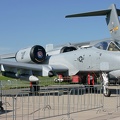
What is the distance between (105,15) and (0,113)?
86.4 ft

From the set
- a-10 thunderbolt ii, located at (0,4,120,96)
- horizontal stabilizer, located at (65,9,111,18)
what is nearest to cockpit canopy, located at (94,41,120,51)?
a-10 thunderbolt ii, located at (0,4,120,96)

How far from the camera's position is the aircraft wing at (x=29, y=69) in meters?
15.7

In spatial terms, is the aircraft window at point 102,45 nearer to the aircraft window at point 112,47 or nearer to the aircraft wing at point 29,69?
the aircraft window at point 112,47

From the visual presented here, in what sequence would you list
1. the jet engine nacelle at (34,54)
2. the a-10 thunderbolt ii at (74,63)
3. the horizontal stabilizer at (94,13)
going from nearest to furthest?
the a-10 thunderbolt ii at (74,63) < the jet engine nacelle at (34,54) < the horizontal stabilizer at (94,13)

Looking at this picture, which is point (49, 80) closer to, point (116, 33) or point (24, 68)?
point (116, 33)

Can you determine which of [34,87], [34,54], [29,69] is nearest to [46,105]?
[29,69]

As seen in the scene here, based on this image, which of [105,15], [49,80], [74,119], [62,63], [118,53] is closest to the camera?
[74,119]

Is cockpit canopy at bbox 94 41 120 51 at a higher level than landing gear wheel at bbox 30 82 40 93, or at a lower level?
higher

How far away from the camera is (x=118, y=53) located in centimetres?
1427

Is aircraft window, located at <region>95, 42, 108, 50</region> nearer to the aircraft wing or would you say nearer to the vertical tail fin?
the aircraft wing

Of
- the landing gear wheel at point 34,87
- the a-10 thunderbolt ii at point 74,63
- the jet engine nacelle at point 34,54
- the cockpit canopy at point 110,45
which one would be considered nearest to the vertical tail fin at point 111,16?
the a-10 thunderbolt ii at point 74,63

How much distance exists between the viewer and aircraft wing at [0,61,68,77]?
1566 centimetres

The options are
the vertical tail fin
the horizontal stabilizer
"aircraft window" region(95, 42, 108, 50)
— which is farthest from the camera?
the horizontal stabilizer

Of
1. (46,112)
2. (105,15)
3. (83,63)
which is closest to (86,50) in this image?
(83,63)
